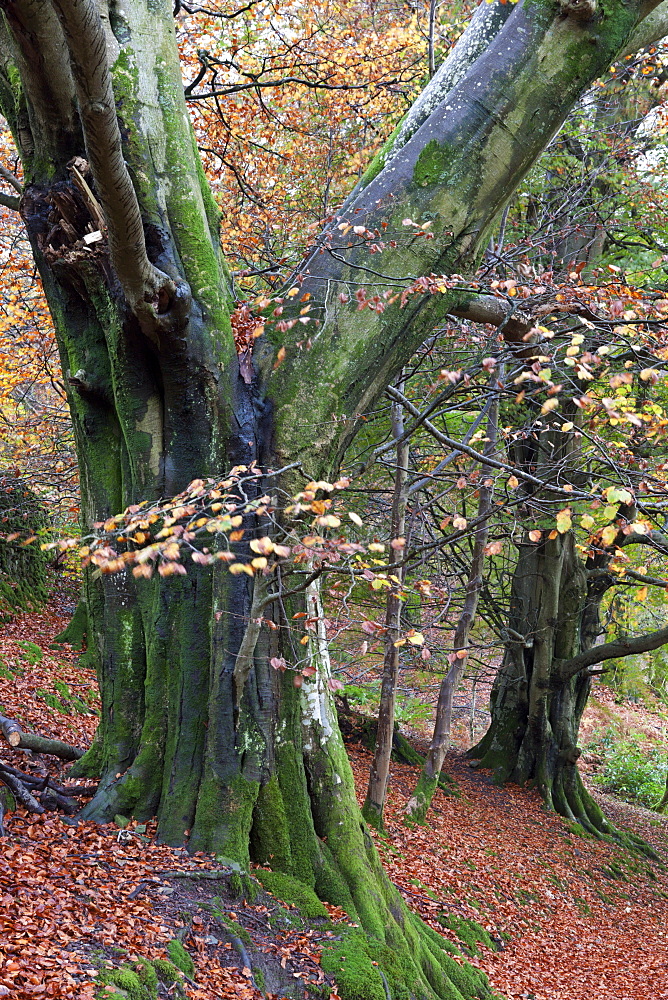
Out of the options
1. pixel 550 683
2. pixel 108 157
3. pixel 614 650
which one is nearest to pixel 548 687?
pixel 550 683

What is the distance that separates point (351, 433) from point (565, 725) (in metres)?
9.89

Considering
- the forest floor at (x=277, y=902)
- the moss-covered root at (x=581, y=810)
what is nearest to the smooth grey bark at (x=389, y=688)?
the forest floor at (x=277, y=902)

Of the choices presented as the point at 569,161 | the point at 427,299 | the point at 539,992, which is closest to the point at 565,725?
the point at 539,992

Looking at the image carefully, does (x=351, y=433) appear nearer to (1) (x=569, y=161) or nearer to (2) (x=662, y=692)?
(1) (x=569, y=161)

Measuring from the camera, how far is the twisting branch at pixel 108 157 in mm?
3076

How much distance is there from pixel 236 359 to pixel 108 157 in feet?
4.89

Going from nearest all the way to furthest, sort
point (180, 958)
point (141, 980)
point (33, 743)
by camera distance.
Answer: point (141, 980) < point (180, 958) < point (33, 743)

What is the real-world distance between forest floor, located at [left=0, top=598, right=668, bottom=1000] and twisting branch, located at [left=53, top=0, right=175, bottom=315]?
307 centimetres

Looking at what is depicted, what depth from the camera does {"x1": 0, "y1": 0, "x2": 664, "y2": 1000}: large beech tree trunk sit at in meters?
4.51

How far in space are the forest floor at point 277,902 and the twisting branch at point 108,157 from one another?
3.07 meters

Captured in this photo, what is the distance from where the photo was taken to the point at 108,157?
11.9ft

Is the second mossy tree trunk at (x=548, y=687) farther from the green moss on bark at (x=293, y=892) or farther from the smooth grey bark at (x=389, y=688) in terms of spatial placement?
the green moss on bark at (x=293, y=892)

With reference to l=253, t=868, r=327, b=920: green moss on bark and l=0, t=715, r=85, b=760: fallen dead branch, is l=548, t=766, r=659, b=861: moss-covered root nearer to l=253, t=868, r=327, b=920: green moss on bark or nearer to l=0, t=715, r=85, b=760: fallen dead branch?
l=253, t=868, r=327, b=920: green moss on bark

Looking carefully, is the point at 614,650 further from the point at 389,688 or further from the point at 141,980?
the point at 141,980
